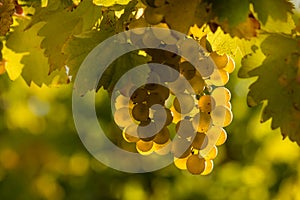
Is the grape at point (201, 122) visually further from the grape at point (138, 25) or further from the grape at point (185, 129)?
the grape at point (138, 25)

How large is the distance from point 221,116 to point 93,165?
4.10 meters

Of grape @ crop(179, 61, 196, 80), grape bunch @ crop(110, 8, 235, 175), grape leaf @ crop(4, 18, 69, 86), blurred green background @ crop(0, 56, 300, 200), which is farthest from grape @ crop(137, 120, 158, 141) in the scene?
blurred green background @ crop(0, 56, 300, 200)

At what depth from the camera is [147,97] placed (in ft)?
4.34

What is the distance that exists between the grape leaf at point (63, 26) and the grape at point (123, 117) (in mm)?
129

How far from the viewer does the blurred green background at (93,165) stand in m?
5.04

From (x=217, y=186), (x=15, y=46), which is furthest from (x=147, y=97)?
(x=217, y=186)

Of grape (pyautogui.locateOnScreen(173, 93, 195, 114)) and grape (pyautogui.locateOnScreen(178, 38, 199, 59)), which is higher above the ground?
grape (pyautogui.locateOnScreen(178, 38, 199, 59))

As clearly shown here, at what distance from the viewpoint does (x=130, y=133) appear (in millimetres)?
1377

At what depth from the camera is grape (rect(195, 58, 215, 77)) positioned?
1328 mm

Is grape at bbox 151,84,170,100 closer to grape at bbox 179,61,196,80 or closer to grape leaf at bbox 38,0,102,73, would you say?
grape at bbox 179,61,196,80

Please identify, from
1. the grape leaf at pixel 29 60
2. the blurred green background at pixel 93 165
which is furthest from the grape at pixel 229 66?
the blurred green background at pixel 93 165

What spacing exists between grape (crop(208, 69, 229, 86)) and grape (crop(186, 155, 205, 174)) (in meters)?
0.12

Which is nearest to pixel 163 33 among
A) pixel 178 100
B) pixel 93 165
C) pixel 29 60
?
pixel 178 100

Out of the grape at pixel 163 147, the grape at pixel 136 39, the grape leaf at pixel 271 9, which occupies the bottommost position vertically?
the grape at pixel 163 147
